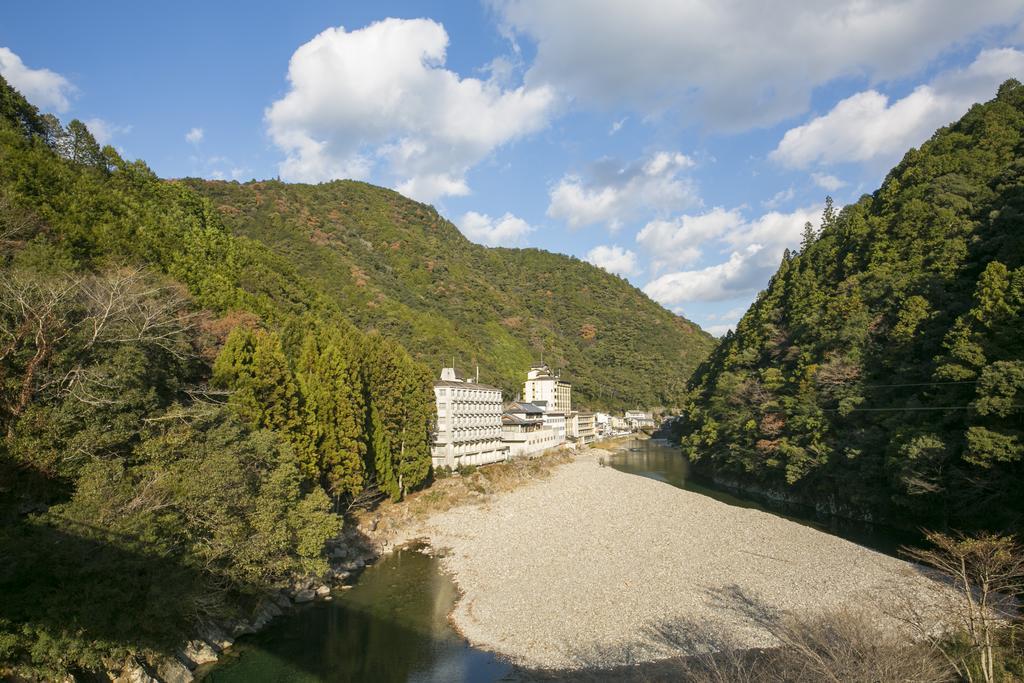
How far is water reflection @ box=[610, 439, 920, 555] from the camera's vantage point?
24875 mm

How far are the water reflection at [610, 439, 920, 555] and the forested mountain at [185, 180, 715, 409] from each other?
24.2 m

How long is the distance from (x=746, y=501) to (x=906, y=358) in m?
15.0

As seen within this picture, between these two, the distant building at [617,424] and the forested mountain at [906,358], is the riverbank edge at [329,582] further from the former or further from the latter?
the distant building at [617,424]

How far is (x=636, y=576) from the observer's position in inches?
822

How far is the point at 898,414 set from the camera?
25.1 metres

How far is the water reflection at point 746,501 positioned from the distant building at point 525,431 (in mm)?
8488

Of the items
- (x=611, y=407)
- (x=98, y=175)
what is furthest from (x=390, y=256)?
(x=98, y=175)

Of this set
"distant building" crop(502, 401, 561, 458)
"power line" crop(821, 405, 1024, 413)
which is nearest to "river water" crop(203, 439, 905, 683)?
"power line" crop(821, 405, 1024, 413)

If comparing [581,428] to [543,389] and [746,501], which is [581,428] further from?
[746,501]

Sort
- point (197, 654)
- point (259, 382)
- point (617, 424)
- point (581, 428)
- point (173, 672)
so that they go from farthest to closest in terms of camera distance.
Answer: point (617, 424)
point (581, 428)
point (259, 382)
point (197, 654)
point (173, 672)

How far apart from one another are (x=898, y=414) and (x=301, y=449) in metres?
28.0

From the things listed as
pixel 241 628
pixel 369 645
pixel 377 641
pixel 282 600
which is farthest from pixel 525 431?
pixel 241 628

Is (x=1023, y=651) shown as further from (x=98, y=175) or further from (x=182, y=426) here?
(x=98, y=175)

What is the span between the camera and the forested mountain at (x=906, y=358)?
20156 millimetres
